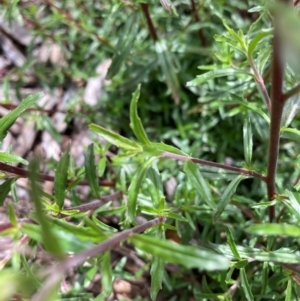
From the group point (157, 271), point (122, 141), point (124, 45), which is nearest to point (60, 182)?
point (122, 141)

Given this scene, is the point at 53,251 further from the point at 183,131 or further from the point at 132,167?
the point at 183,131

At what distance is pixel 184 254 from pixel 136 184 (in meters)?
0.33

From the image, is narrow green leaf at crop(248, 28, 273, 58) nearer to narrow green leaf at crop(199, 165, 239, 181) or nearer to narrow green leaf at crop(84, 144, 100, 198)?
narrow green leaf at crop(199, 165, 239, 181)

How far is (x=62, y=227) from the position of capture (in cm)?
100

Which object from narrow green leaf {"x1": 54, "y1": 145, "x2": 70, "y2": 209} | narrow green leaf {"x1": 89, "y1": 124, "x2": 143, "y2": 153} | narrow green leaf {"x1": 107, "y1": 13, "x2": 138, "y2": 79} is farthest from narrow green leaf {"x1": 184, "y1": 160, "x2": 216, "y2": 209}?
narrow green leaf {"x1": 107, "y1": 13, "x2": 138, "y2": 79}

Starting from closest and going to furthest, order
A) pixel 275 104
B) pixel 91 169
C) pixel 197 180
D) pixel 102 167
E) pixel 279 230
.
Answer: pixel 279 230
pixel 275 104
pixel 197 180
pixel 91 169
pixel 102 167

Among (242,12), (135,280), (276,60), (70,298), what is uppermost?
(276,60)

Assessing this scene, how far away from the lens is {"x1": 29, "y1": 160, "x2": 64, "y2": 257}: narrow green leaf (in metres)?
0.80

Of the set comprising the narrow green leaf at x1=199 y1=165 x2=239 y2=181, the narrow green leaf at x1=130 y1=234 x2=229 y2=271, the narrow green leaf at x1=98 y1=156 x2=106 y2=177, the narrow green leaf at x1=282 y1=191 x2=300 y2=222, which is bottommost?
the narrow green leaf at x1=98 y1=156 x2=106 y2=177

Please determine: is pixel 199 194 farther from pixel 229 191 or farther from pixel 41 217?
pixel 41 217

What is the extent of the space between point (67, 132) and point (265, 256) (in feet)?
5.21

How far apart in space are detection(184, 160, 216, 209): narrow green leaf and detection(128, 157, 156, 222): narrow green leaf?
10 centimetres

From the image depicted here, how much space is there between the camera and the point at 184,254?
0.87m

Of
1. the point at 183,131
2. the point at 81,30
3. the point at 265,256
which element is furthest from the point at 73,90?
the point at 265,256
